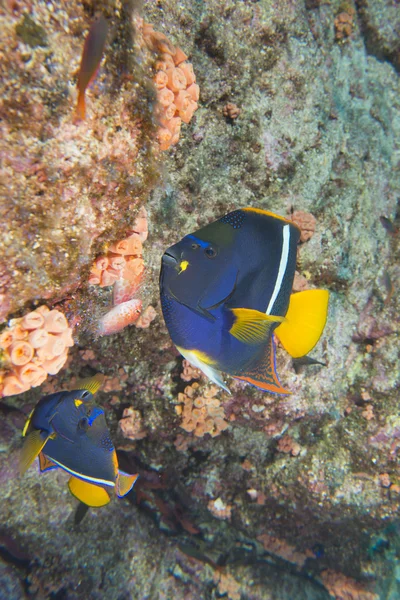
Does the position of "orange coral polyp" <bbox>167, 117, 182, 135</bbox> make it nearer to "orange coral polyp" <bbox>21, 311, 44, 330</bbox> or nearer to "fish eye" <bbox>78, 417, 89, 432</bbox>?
"orange coral polyp" <bbox>21, 311, 44, 330</bbox>

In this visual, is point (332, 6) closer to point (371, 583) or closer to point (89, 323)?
point (89, 323)

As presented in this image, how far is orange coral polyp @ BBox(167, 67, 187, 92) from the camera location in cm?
216

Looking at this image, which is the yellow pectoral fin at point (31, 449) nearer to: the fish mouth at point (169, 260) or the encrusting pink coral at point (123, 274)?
the encrusting pink coral at point (123, 274)

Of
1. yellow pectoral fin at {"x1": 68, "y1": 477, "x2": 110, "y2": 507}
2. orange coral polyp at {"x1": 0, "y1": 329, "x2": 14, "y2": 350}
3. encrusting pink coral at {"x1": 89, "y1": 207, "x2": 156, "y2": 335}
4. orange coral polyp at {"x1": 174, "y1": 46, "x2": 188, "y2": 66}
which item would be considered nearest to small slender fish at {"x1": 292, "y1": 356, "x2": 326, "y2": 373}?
encrusting pink coral at {"x1": 89, "y1": 207, "x2": 156, "y2": 335}

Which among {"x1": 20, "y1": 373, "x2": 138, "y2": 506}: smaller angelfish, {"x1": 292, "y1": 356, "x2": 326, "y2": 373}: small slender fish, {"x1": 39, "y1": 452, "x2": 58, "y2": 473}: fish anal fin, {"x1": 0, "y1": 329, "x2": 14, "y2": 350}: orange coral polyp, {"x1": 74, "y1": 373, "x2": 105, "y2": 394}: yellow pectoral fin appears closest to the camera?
{"x1": 0, "y1": 329, "x2": 14, "y2": 350}: orange coral polyp

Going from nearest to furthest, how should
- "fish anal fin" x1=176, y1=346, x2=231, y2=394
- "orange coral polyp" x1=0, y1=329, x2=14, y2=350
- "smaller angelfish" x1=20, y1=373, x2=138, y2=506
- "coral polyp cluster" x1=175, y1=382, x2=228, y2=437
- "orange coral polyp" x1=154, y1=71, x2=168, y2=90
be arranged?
1. "fish anal fin" x1=176, y1=346, x2=231, y2=394
2. "orange coral polyp" x1=0, y1=329, x2=14, y2=350
3. "orange coral polyp" x1=154, y1=71, x2=168, y2=90
4. "smaller angelfish" x1=20, y1=373, x2=138, y2=506
5. "coral polyp cluster" x1=175, y1=382, x2=228, y2=437

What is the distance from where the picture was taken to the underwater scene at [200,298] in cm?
149

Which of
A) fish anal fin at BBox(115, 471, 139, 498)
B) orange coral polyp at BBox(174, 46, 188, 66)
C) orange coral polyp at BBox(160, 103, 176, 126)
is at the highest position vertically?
orange coral polyp at BBox(174, 46, 188, 66)

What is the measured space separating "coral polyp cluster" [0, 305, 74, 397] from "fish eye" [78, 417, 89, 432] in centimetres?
53

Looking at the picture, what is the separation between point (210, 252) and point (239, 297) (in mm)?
239

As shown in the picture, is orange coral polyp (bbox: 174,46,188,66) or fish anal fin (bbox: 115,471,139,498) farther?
fish anal fin (bbox: 115,471,139,498)

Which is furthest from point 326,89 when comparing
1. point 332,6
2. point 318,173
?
point 332,6

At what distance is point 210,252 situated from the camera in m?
1.42

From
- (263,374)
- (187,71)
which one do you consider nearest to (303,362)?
(263,374)
